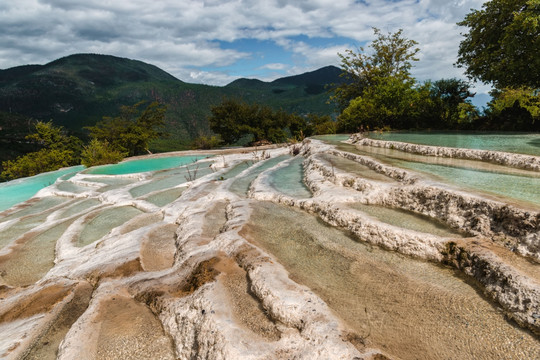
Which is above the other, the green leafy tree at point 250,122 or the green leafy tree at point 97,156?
the green leafy tree at point 250,122

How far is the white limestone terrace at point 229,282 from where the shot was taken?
7.63 ft

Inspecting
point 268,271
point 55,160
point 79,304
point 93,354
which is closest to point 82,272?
point 79,304

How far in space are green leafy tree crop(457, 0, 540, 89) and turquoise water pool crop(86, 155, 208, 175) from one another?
62.0 feet

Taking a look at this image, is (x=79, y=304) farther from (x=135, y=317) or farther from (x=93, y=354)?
(x=93, y=354)

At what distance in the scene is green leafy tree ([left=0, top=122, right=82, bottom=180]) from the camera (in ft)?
91.4

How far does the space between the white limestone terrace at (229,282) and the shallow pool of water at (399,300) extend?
0.44ft

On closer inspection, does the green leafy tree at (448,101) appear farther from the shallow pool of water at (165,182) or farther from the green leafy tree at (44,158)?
the green leafy tree at (44,158)

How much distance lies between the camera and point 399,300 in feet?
9.16

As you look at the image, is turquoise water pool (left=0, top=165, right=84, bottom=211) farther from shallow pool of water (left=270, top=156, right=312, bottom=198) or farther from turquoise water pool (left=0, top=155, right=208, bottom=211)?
shallow pool of water (left=270, top=156, right=312, bottom=198)

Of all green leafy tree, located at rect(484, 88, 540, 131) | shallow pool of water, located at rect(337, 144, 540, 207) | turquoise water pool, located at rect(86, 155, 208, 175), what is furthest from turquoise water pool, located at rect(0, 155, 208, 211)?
green leafy tree, located at rect(484, 88, 540, 131)

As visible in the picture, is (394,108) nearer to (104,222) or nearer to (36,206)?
(104,222)

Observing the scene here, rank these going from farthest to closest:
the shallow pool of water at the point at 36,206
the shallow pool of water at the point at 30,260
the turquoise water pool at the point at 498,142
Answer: the shallow pool of water at the point at 36,206, the turquoise water pool at the point at 498,142, the shallow pool of water at the point at 30,260

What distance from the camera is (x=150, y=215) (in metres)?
6.86

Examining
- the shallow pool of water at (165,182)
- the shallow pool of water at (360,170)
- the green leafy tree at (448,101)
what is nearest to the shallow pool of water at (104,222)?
the shallow pool of water at (165,182)
